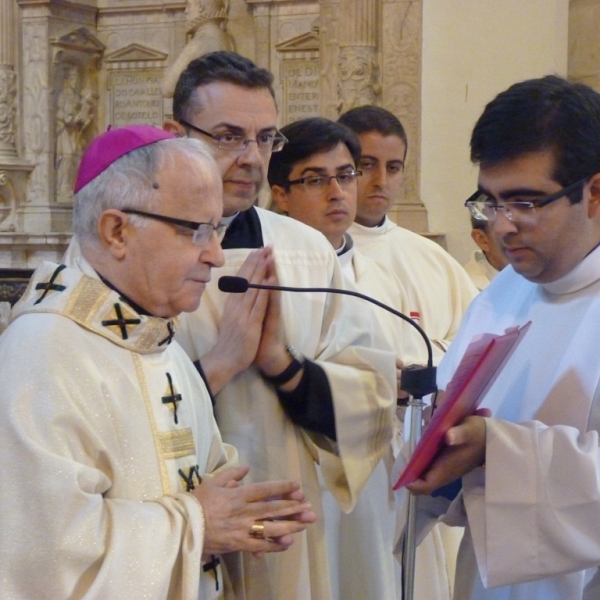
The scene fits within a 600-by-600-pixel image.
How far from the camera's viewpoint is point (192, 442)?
1.92 meters

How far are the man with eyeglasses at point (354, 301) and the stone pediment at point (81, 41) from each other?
8716 millimetres

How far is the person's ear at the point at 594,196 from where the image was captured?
2.01 m

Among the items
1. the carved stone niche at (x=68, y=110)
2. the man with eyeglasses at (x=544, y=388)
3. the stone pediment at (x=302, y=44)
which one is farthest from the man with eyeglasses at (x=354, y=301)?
the carved stone niche at (x=68, y=110)

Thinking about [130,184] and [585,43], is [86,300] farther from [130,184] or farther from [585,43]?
[585,43]

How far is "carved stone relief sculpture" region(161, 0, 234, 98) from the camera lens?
33.0ft

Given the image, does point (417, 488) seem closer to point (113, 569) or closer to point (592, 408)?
point (592, 408)

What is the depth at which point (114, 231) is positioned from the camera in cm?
182

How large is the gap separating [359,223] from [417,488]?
7.15 ft

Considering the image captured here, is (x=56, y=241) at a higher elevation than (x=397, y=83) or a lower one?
lower

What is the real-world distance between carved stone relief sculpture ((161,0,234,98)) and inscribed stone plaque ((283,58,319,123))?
2.40 feet

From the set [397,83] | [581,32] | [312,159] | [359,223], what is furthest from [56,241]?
[312,159]

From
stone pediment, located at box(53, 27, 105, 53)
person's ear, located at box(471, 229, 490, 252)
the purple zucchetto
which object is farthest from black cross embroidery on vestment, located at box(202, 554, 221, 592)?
stone pediment, located at box(53, 27, 105, 53)

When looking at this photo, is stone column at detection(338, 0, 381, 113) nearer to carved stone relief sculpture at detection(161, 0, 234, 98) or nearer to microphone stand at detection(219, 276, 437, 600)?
carved stone relief sculpture at detection(161, 0, 234, 98)

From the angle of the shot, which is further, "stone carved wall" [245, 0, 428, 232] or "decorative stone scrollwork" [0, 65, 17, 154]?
"decorative stone scrollwork" [0, 65, 17, 154]
